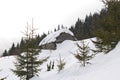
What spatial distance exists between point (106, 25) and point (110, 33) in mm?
1429

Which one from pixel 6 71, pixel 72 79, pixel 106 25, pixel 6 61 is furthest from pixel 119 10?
pixel 6 61

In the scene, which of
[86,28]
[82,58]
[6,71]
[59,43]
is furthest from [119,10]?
[86,28]

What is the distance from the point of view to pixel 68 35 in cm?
6253

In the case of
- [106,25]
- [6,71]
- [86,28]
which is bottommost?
[6,71]

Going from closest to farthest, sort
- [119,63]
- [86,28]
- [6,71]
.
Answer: [119,63] → [6,71] → [86,28]

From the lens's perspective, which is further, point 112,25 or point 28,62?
point 28,62

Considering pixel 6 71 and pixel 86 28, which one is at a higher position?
pixel 86 28

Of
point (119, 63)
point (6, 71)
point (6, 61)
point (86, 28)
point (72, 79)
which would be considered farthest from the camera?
point (86, 28)

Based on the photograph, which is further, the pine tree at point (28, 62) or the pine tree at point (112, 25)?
the pine tree at point (28, 62)

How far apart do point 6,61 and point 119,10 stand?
1334 inches

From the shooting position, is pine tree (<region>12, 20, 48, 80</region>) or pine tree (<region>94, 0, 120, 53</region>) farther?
pine tree (<region>12, 20, 48, 80</region>)

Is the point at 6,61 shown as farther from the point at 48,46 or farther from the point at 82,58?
the point at 82,58

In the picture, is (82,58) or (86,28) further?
(86,28)

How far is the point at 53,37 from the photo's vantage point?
61.6 meters
